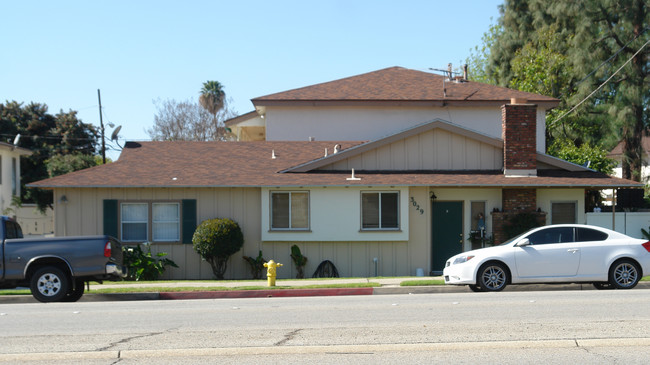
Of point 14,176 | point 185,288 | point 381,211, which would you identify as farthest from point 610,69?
point 14,176

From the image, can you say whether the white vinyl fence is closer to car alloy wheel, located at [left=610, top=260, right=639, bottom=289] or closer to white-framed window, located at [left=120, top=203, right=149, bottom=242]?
car alloy wheel, located at [left=610, top=260, right=639, bottom=289]

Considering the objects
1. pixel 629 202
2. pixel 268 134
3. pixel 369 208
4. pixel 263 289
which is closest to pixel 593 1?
pixel 629 202

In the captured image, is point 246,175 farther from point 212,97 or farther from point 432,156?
point 212,97

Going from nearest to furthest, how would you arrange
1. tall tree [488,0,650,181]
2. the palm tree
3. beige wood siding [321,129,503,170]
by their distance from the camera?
beige wood siding [321,129,503,170] → tall tree [488,0,650,181] → the palm tree

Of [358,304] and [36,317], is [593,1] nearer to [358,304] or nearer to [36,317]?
[358,304]

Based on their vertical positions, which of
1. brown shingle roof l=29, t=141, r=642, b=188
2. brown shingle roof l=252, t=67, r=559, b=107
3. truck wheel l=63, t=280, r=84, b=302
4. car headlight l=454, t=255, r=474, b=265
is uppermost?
brown shingle roof l=252, t=67, r=559, b=107

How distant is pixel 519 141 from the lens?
21.8 metres

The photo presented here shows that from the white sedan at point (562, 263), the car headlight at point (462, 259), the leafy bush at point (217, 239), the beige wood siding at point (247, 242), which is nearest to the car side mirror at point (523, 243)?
the white sedan at point (562, 263)

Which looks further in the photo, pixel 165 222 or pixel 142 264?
pixel 165 222

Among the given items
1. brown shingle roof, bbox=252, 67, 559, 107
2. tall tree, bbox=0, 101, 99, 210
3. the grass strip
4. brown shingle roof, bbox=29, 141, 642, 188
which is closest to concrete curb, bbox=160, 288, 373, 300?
the grass strip

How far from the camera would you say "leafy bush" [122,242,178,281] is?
20938 millimetres

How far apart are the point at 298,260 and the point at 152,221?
15.0 feet

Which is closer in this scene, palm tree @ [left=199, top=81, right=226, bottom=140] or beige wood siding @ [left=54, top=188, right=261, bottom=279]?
beige wood siding @ [left=54, top=188, right=261, bottom=279]

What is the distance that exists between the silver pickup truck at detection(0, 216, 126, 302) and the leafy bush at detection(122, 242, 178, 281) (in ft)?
17.8
